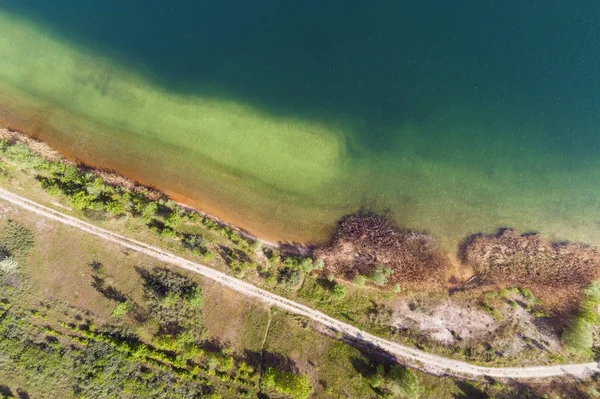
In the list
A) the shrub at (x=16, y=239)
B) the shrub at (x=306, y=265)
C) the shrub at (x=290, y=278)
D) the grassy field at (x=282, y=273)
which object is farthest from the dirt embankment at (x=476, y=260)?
the shrub at (x=16, y=239)

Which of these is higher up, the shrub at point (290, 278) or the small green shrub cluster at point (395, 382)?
the shrub at point (290, 278)

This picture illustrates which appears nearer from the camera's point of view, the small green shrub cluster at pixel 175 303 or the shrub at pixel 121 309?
the shrub at pixel 121 309

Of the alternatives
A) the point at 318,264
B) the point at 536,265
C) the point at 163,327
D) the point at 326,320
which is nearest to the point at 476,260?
A: the point at 536,265

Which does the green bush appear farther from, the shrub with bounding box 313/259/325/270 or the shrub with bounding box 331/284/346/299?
the shrub with bounding box 313/259/325/270

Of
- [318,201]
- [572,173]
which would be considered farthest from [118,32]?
[572,173]

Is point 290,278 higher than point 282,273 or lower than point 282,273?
lower

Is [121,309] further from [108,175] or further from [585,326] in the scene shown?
[585,326]

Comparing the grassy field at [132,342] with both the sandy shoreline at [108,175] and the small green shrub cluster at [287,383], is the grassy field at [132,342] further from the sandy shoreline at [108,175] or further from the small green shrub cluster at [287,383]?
the sandy shoreline at [108,175]

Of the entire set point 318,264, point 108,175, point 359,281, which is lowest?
point 359,281
